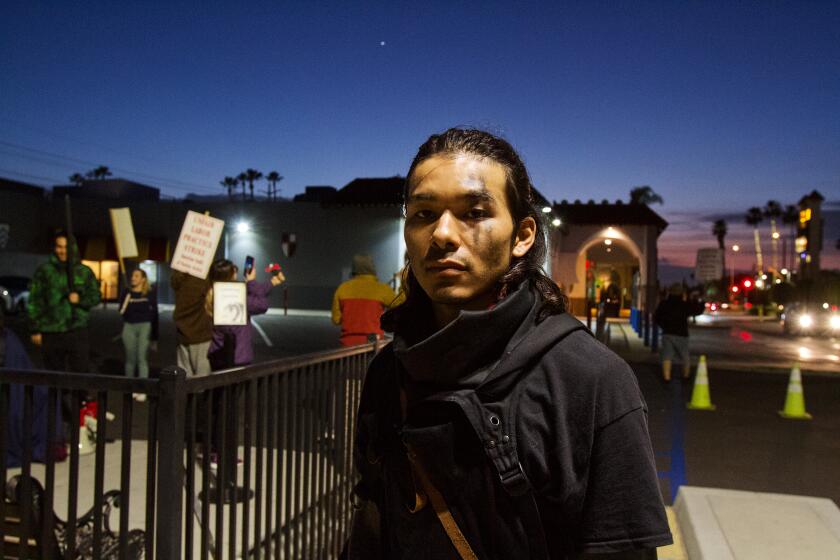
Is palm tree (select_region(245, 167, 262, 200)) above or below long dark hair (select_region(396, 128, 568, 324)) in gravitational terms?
above

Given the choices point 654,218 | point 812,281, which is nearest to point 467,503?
point 654,218

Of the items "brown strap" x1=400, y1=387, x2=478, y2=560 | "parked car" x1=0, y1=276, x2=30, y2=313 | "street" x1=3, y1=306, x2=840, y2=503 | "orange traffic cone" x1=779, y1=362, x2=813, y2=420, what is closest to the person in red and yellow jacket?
"street" x1=3, y1=306, x2=840, y2=503

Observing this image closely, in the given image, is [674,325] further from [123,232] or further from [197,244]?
[123,232]

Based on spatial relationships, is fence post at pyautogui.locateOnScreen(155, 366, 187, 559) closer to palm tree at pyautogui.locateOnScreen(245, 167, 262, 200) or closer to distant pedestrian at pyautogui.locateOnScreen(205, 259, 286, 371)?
distant pedestrian at pyautogui.locateOnScreen(205, 259, 286, 371)

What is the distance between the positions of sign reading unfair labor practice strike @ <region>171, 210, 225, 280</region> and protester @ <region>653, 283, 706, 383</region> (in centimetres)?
948

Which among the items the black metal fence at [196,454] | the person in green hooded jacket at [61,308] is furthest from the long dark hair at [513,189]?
the person in green hooded jacket at [61,308]

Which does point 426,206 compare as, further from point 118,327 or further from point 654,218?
point 654,218

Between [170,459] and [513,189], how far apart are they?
5.06 feet

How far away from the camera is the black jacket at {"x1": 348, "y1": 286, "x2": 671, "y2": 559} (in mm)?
1261

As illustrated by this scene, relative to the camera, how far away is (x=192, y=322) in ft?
24.8

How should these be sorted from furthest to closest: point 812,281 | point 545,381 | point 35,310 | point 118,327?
point 812,281 < point 118,327 < point 35,310 < point 545,381

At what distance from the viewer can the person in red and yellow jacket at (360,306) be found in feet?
23.3

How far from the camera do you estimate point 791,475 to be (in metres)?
6.98

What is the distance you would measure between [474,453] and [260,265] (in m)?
38.9
